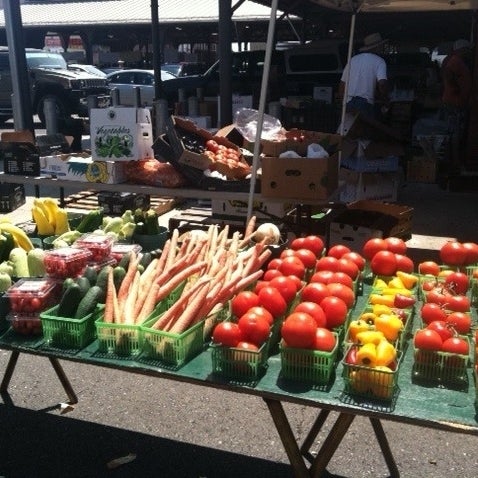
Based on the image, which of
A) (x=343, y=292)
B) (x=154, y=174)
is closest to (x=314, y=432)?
(x=343, y=292)

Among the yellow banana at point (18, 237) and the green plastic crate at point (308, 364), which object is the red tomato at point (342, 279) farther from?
the yellow banana at point (18, 237)

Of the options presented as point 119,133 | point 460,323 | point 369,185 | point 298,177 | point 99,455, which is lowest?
point 99,455

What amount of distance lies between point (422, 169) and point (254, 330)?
8393mm

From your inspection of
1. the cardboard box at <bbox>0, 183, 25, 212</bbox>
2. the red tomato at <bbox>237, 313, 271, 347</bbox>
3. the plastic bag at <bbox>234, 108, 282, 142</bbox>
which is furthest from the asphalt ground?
the cardboard box at <bbox>0, 183, 25, 212</bbox>

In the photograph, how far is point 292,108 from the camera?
11.8 m

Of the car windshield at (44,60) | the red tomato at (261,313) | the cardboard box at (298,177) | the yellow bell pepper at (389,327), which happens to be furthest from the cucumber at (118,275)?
the car windshield at (44,60)

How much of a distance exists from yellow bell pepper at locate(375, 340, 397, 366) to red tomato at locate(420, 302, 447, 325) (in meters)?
0.35

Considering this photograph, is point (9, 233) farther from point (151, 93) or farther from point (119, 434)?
point (151, 93)

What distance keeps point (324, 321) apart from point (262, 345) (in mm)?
272

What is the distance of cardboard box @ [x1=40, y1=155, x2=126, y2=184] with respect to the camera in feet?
19.0

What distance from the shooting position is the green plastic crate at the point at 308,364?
2164 mm

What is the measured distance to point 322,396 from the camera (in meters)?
2.11

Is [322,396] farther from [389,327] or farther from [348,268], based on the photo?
[348,268]

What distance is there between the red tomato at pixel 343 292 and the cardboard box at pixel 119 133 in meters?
3.54
